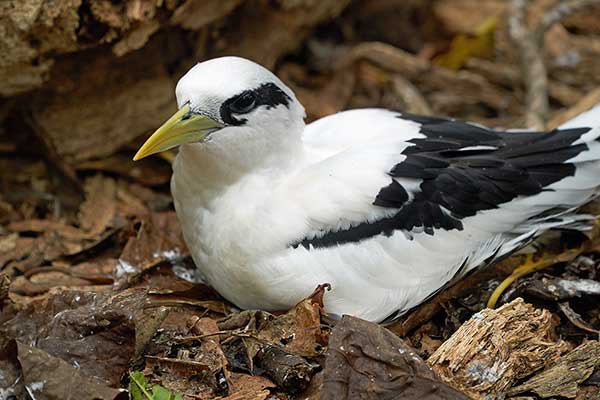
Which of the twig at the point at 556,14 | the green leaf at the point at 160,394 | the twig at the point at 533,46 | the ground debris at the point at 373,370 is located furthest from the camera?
the twig at the point at 556,14

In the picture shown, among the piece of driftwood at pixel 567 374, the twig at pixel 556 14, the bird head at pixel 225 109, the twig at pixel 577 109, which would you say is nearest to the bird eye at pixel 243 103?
the bird head at pixel 225 109

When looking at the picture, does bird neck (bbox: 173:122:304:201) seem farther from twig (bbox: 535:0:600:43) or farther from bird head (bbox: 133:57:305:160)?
twig (bbox: 535:0:600:43)

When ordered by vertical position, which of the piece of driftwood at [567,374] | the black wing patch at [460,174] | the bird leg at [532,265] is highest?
the black wing patch at [460,174]

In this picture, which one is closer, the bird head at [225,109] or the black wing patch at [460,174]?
the bird head at [225,109]

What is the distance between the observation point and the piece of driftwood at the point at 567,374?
15.6 feet

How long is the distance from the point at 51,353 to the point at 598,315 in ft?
10.6

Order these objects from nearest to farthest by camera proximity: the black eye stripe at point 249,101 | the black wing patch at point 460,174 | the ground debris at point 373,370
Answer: the ground debris at point 373,370, the black eye stripe at point 249,101, the black wing patch at point 460,174

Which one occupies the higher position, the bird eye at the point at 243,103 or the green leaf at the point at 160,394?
the bird eye at the point at 243,103

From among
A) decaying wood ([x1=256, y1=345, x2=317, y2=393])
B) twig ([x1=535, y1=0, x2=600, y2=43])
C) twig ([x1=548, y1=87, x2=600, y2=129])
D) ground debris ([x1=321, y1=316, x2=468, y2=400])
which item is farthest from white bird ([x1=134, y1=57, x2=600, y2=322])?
twig ([x1=535, y1=0, x2=600, y2=43])

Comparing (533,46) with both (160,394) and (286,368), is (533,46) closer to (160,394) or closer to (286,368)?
(286,368)

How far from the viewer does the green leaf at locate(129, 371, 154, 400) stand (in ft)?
14.9

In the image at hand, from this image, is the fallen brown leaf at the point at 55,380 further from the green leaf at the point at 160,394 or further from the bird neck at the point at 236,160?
the bird neck at the point at 236,160

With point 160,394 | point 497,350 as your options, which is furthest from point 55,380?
point 497,350

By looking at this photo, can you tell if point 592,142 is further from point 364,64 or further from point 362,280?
point 364,64
